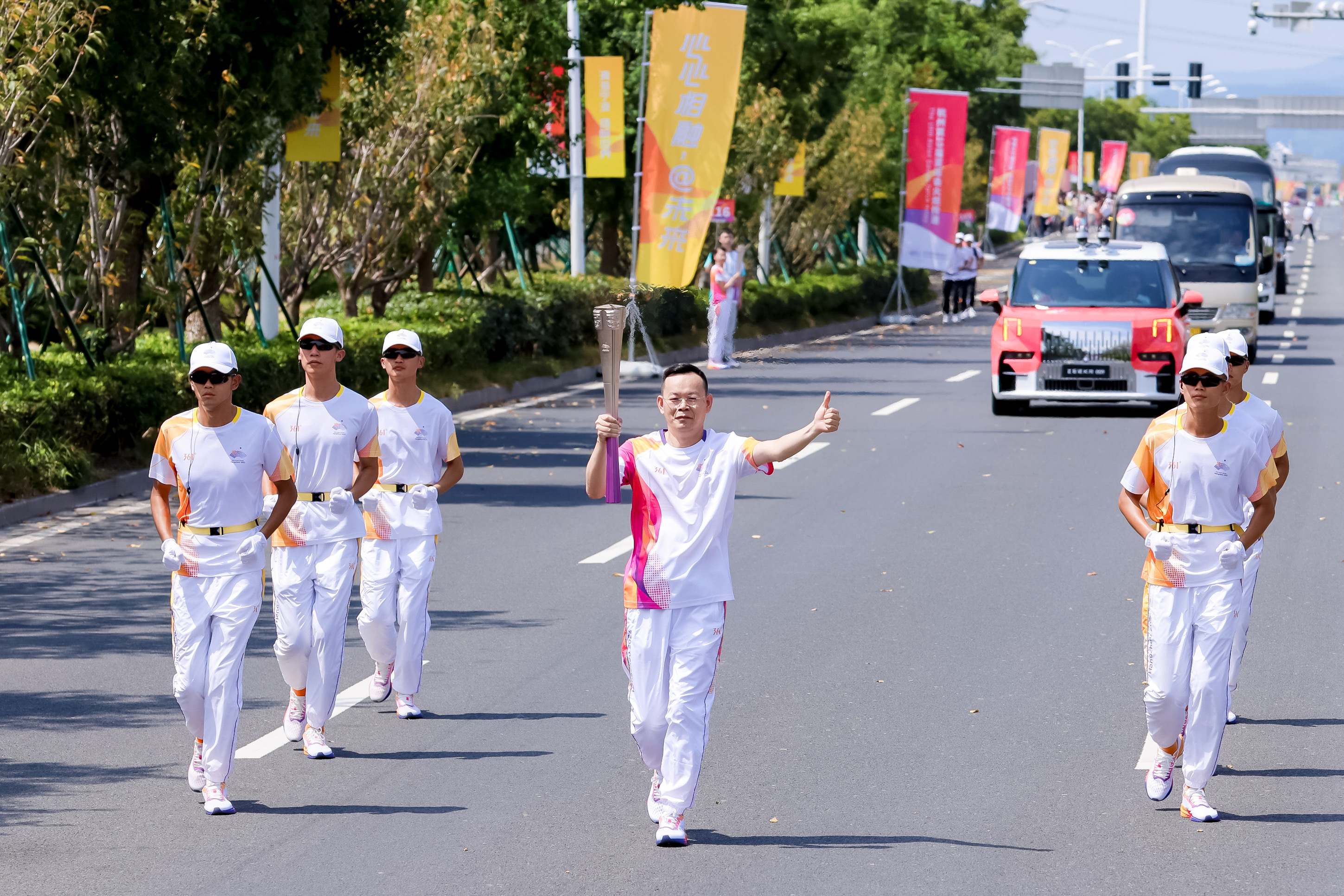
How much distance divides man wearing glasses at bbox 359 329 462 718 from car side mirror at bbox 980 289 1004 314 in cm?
1323

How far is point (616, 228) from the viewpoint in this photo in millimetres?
36531

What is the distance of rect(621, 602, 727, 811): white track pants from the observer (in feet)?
19.7

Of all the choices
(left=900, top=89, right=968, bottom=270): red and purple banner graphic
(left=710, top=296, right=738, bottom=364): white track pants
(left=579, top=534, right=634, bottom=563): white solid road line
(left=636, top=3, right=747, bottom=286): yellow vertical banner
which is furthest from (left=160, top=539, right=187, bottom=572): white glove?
(left=900, top=89, right=968, bottom=270): red and purple banner graphic

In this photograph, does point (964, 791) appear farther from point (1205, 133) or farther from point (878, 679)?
point (1205, 133)

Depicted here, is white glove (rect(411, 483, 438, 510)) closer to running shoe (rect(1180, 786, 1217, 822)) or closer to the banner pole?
running shoe (rect(1180, 786, 1217, 822))

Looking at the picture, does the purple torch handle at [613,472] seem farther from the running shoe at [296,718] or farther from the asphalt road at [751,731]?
the running shoe at [296,718]

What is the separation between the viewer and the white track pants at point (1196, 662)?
6.29 metres

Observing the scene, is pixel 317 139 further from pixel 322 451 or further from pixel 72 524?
pixel 322 451

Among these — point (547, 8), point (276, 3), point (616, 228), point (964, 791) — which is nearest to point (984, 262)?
point (616, 228)

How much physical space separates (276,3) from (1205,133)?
113828 millimetres

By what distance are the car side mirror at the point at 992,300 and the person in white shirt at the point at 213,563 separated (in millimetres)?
14662

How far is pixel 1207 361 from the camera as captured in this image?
6.23 m

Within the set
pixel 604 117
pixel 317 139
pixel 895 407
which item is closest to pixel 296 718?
pixel 317 139

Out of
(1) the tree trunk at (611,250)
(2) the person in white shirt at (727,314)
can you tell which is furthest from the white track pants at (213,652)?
(1) the tree trunk at (611,250)
